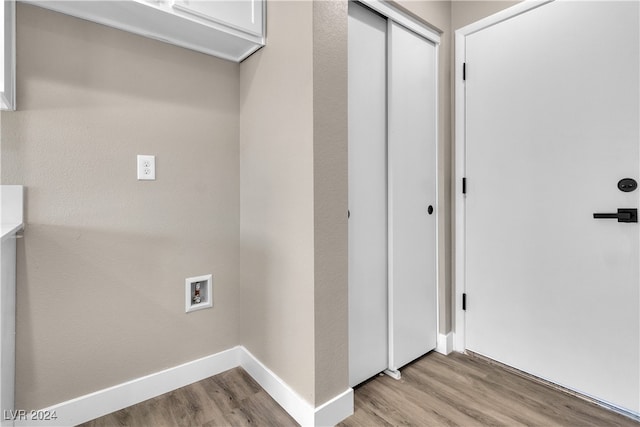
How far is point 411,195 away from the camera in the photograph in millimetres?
1848

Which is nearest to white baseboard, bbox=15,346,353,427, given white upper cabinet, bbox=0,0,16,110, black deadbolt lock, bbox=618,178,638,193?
white upper cabinet, bbox=0,0,16,110

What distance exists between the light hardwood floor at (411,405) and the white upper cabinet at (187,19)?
68.2 inches

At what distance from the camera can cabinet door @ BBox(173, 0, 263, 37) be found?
1.33 meters

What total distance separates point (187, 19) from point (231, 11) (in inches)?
8.1

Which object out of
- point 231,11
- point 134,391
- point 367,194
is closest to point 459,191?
point 367,194

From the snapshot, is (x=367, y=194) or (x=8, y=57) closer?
(x=8, y=57)

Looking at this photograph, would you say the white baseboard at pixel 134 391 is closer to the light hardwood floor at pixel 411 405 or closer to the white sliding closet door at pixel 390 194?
the light hardwood floor at pixel 411 405

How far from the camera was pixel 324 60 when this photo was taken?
1329mm

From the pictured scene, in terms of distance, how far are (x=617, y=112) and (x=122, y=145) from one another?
2259mm

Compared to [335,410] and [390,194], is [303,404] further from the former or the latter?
[390,194]

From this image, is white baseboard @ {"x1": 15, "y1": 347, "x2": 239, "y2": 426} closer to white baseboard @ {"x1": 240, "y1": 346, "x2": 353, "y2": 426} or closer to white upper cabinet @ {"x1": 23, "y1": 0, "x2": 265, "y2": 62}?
white baseboard @ {"x1": 240, "y1": 346, "x2": 353, "y2": 426}

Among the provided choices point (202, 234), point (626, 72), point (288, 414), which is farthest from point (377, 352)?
point (626, 72)

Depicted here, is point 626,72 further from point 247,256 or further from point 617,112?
point 247,256

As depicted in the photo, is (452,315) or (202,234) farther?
(452,315)
